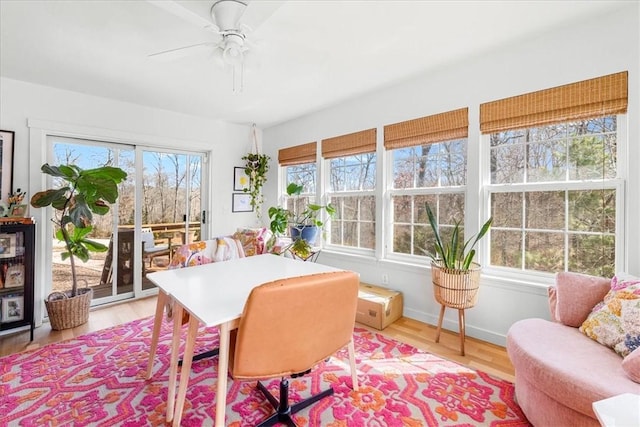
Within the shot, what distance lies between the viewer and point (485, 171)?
99.7 inches

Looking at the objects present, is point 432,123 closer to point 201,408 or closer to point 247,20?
point 247,20

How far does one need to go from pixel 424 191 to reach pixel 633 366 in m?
1.92

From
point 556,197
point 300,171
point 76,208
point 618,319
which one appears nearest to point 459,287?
point 618,319

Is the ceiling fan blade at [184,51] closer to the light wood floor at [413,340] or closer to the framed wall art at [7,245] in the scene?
the framed wall art at [7,245]

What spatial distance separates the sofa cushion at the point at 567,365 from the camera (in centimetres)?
122

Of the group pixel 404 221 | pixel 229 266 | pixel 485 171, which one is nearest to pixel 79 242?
pixel 229 266

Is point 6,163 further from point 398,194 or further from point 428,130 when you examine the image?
A: point 428,130

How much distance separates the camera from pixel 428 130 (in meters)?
2.76

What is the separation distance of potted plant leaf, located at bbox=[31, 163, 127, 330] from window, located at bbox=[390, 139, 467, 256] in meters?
2.83

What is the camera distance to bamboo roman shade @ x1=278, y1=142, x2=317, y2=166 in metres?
3.90

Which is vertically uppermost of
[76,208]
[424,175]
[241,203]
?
[424,175]

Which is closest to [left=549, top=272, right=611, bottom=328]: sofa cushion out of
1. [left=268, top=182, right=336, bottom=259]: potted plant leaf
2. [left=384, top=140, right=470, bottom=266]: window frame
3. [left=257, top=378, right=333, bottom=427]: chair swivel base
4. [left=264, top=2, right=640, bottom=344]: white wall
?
[left=264, top=2, right=640, bottom=344]: white wall

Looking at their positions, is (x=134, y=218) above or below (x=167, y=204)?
below

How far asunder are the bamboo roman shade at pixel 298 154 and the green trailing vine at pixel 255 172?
1.00 ft
